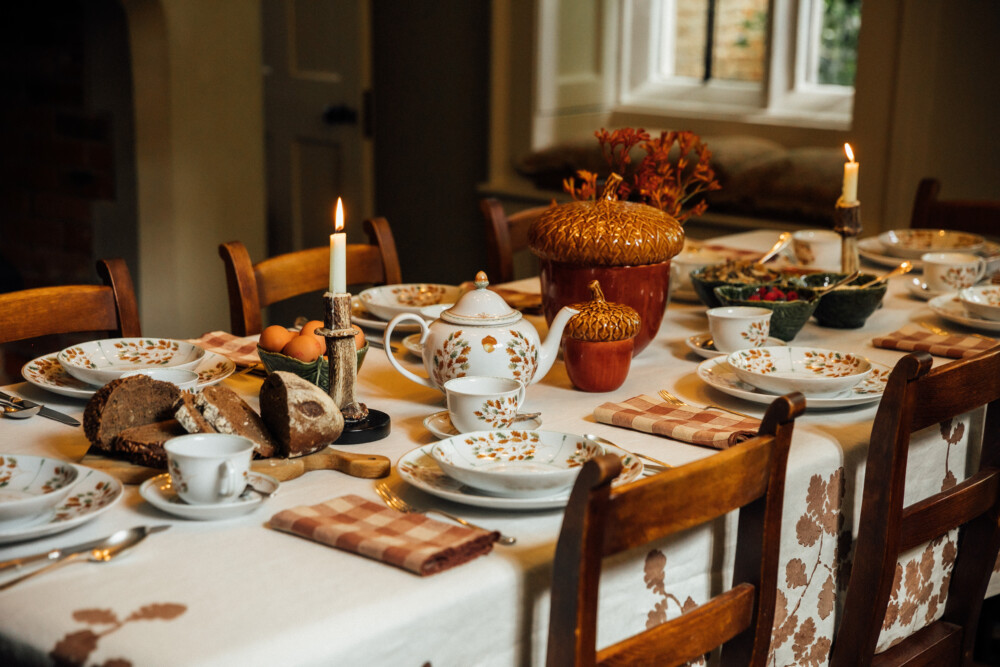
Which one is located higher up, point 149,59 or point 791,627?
point 149,59

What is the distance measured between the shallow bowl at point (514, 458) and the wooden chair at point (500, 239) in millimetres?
1158

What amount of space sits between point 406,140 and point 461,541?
344 cm

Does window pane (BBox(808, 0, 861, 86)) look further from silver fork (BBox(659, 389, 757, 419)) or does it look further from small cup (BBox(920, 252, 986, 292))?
silver fork (BBox(659, 389, 757, 419))

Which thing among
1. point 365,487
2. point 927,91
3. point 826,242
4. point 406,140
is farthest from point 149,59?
point 365,487

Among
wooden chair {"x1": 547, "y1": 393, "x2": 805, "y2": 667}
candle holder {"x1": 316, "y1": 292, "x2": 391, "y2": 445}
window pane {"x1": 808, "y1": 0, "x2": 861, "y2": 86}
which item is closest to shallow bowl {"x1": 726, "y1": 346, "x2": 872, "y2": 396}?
wooden chair {"x1": 547, "y1": 393, "x2": 805, "y2": 667}

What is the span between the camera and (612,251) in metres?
1.51

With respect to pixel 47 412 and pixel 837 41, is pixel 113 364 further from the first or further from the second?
pixel 837 41

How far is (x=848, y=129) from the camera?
3389mm

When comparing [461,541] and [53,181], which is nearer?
[461,541]

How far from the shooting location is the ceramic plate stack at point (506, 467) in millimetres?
989

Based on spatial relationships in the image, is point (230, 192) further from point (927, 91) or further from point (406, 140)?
point (927, 91)

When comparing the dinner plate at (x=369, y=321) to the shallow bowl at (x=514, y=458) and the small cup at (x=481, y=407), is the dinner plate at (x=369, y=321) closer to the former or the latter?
the small cup at (x=481, y=407)

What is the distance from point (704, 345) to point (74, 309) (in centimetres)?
92

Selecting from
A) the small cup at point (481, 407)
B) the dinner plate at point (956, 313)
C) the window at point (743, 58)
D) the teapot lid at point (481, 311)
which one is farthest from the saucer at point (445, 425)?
the window at point (743, 58)
